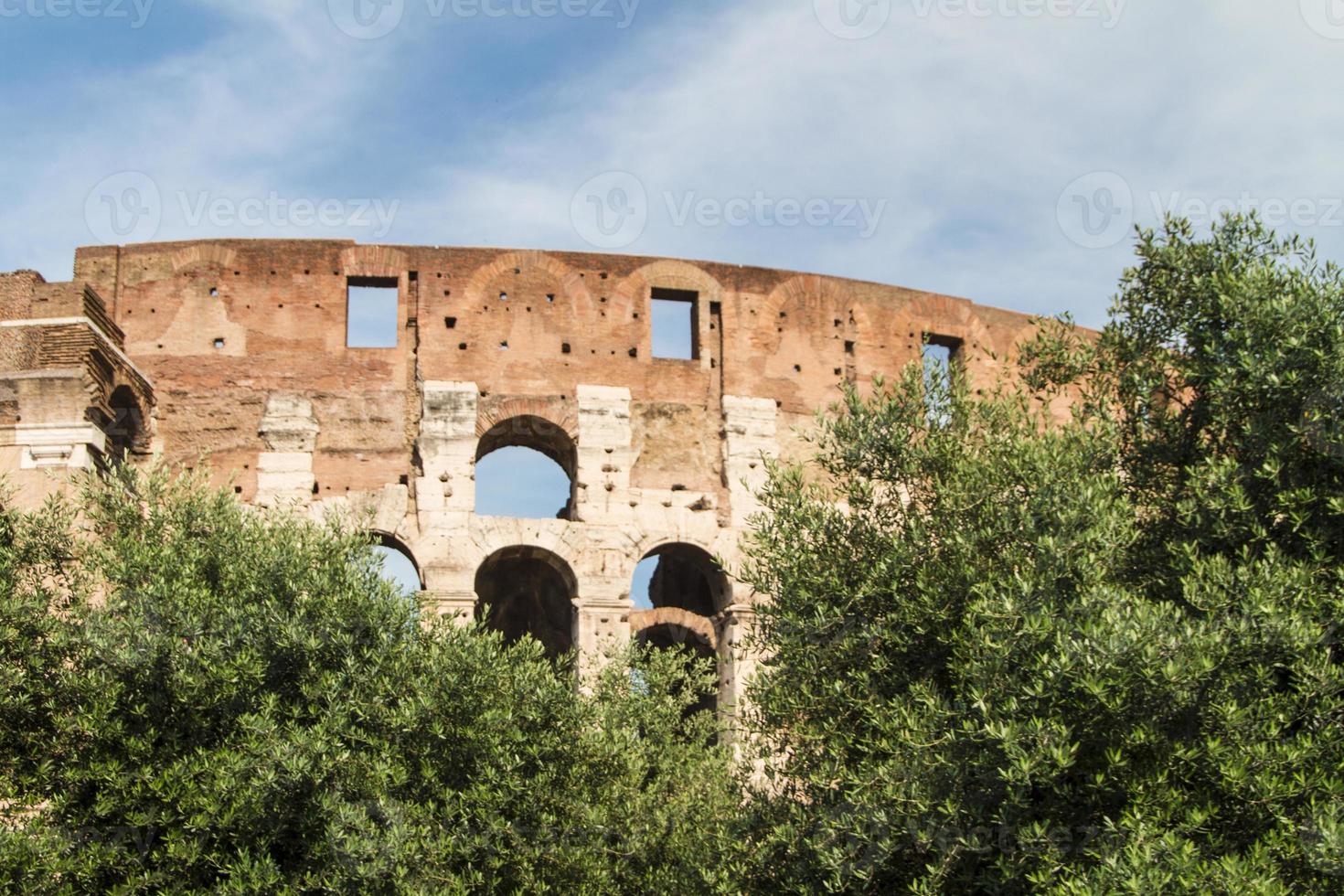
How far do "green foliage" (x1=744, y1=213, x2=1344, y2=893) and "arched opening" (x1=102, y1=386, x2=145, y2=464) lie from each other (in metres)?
8.73

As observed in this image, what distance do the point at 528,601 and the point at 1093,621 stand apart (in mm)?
14222

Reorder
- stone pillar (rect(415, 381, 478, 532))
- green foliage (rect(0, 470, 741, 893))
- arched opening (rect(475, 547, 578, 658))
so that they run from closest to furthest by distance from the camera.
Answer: green foliage (rect(0, 470, 741, 893))
stone pillar (rect(415, 381, 478, 532))
arched opening (rect(475, 547, 578, 658))

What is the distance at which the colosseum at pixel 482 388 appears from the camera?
56.9ft

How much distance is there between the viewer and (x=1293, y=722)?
895 cm

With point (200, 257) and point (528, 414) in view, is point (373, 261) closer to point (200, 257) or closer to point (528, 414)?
point (200, 257)

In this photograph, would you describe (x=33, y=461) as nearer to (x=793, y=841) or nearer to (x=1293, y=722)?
(x=793, y=841)

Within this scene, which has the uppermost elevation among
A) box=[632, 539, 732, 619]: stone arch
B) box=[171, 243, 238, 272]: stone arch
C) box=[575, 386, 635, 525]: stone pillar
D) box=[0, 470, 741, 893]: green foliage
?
box=[171, 243, 238, 272]: stone arch

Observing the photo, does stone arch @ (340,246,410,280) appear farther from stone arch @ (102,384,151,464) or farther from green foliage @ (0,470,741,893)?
green foliage @ (0,470,741,893)

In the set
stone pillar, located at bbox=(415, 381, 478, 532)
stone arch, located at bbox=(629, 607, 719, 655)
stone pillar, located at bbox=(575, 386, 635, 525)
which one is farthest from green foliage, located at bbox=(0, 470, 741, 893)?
stone arch, located at bbox=(629, 607, 719, 655)

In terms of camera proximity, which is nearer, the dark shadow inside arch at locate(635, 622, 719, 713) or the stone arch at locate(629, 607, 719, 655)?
the stone arch at locate(629, 607, 719, 655)

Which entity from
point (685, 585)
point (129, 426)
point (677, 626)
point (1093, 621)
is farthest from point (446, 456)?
point (1093, 621)

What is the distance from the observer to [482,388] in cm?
1792

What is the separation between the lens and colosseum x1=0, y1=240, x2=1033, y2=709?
56.9ft

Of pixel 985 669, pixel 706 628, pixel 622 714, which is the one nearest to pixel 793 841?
pixel 985 669
